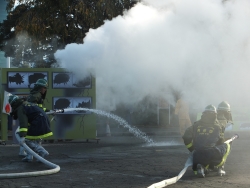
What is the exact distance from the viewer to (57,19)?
73.5ft

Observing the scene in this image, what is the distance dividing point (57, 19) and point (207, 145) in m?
13.7

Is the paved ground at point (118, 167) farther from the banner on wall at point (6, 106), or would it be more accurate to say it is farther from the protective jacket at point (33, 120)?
the banner on wall at point (6, 106)

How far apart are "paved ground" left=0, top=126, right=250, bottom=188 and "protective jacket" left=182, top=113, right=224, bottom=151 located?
0.60m

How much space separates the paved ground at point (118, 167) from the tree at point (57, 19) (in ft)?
24.2

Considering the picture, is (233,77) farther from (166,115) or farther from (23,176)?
(166,115)

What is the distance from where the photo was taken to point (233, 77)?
17.5 metres

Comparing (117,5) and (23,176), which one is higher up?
(117,5)

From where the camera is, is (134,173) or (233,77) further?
(233,77)

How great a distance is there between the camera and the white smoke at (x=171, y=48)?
A: 54.1 feet

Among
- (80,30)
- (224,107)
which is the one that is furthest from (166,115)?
(224,107)

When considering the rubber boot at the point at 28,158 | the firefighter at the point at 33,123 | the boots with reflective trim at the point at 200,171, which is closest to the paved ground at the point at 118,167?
the boots with reflective trim at the point at 200,171

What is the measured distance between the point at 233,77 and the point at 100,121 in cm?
1165

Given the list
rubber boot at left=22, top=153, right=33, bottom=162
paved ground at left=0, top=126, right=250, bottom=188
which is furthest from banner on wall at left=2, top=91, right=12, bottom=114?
rubber boot at left=22, top=153, right=33, bottom=162

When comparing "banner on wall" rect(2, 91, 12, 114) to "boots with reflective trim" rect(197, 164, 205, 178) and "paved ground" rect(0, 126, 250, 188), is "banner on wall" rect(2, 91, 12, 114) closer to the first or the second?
"paved ground" rect(0, 126, 250, 188)
